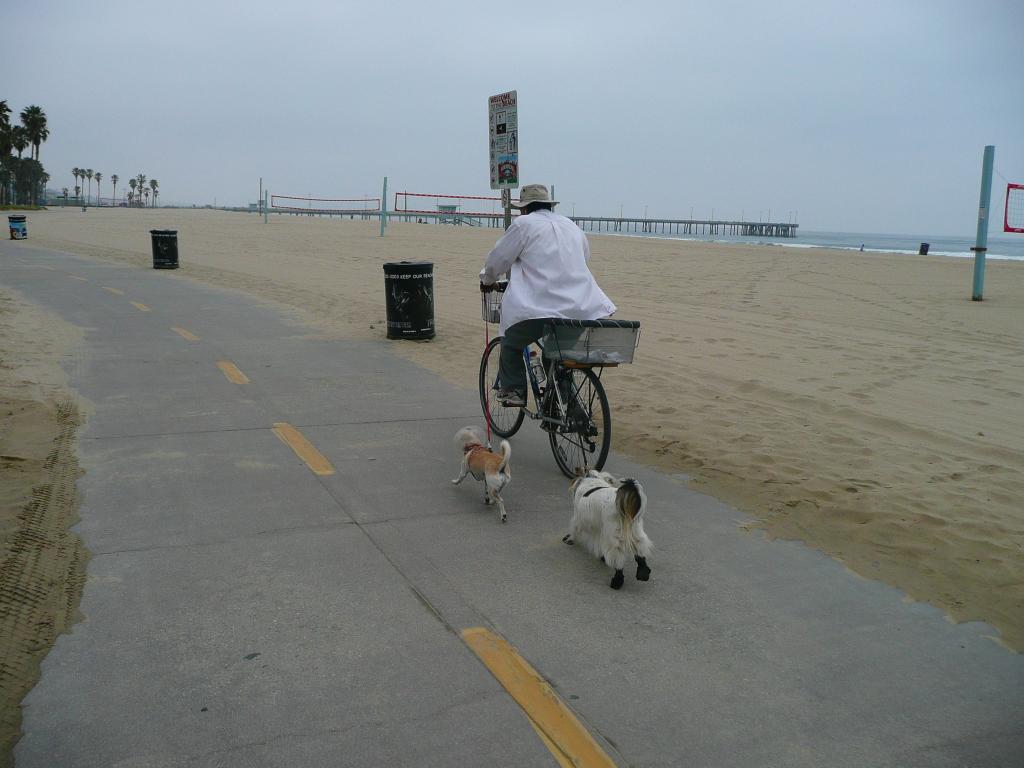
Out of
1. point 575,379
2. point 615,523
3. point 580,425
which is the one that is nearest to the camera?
point 615,523

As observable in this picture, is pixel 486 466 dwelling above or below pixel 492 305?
below

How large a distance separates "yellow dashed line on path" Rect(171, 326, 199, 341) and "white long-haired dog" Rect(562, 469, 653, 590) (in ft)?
28.6

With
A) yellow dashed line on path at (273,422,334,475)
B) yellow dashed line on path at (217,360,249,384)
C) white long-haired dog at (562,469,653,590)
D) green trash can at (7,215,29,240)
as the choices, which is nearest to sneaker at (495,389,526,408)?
yellow dashed line on path at (273,422,334,475)

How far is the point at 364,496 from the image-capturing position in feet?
18.9

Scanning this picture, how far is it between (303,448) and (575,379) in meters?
2.24

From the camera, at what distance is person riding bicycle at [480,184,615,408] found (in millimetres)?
6168

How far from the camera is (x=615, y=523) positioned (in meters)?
4.48

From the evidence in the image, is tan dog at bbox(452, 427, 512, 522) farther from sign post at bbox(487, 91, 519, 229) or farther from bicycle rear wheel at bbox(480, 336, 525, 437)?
sign post at bbox(487, 91, 519, 229)

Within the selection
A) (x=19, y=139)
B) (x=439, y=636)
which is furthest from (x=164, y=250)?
(x=19, y=139)

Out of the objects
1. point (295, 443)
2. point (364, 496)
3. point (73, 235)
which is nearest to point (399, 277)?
point (295, 443)

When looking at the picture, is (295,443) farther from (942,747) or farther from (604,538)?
(942,747)

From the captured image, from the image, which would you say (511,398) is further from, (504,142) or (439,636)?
(504,142)

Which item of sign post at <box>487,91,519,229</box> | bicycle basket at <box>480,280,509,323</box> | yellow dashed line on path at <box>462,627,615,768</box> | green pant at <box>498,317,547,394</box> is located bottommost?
yellow dashed line on path at <box>462,627,615,768</box>

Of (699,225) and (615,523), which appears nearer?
(615,523)
